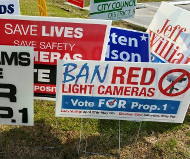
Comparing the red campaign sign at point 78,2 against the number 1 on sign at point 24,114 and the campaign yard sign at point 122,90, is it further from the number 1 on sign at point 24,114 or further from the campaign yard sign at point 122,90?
the number 1 on sign at point 24,114

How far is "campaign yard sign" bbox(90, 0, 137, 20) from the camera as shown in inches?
267

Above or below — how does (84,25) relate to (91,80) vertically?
above

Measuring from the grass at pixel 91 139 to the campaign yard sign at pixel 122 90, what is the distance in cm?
80

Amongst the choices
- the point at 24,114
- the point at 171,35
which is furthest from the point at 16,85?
the point at 171,35

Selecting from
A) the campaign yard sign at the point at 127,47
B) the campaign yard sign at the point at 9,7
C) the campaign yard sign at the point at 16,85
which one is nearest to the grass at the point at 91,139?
the campaign yard sign at the point at 16,85

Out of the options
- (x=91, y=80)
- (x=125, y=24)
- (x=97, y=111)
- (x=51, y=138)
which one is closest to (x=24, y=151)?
(x=51, y=138)

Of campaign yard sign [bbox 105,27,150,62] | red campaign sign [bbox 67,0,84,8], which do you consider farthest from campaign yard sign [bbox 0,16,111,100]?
red campaign sign [bbox 67,0,84,8]

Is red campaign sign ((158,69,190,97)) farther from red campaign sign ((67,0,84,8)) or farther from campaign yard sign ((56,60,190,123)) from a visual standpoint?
red campaign sign ((67,0,84,8))

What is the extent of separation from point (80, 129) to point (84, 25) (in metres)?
1.87

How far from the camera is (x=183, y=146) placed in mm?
5059

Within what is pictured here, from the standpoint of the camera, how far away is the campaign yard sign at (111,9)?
6.77 m

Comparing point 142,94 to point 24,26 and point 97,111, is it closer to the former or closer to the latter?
point 97,111

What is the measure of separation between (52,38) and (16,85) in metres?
0.91

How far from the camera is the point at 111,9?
281 inches
